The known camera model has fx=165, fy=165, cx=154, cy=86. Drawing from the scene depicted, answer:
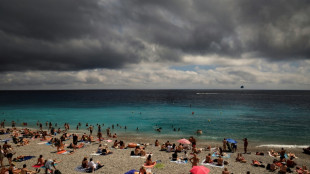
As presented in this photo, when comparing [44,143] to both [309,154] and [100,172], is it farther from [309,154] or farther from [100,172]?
[309,154]

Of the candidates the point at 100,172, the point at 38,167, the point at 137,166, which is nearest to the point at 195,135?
the point at 137,166

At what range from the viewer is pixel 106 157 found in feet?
62.3

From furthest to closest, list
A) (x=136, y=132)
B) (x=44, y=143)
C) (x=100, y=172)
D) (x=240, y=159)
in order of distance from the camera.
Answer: (x=136, y=132)
(x=44, y=143)
(x=240, y=159)
(x=100, y=172)

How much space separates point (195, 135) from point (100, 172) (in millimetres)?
21725

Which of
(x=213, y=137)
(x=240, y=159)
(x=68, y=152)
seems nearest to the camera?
(x=240, y=159)

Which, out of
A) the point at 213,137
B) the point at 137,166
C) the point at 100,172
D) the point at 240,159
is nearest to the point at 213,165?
the point at 240,159

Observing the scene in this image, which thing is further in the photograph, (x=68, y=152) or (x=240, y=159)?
(x=68, y=152)

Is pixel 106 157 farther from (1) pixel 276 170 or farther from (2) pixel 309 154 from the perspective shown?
(2) pixel 309 154

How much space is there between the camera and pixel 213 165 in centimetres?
1698

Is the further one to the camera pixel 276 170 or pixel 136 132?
pixel 136 132

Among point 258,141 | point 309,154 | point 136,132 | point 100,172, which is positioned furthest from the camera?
point 136,132

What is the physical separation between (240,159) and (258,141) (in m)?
13.4

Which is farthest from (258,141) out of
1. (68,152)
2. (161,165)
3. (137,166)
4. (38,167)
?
(38,167)

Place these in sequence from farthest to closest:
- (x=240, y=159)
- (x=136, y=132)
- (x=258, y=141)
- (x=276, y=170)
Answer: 1. (x=136, y=132)
2. (x=258, y=141)
3. (x=240, y=159)
4. (x=276, y=170)
